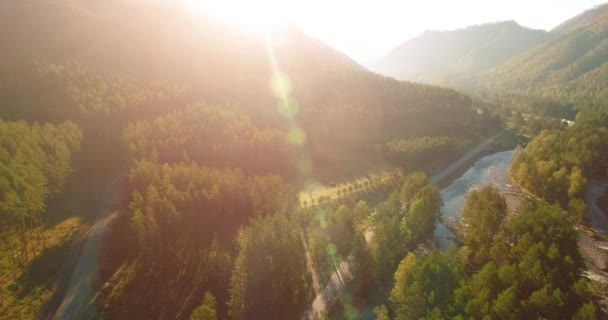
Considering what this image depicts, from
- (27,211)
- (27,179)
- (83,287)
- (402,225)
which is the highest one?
(27,179)

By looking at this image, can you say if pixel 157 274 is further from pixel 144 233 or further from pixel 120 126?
pixel 120 126

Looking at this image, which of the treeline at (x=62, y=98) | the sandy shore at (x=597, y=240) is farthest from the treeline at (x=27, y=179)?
the sandy shore at (x=597, y=240)

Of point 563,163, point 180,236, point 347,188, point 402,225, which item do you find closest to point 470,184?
point 563,163

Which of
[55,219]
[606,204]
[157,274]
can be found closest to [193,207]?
[157,274]

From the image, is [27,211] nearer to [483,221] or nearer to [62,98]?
[62,98]

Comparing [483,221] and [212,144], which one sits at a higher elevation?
[212,144]

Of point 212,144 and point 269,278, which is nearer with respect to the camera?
point 269,278

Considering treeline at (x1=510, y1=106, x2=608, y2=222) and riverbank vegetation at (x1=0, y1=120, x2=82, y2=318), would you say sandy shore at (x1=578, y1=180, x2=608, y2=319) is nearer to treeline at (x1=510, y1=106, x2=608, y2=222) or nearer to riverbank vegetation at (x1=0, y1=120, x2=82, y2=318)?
treeline at (x1=510, y1=106, x2=608, y2=222)

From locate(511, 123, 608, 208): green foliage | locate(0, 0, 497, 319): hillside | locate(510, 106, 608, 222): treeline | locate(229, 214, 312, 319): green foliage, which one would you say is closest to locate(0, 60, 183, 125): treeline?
locate(0, 0, 497, 319): hillside
